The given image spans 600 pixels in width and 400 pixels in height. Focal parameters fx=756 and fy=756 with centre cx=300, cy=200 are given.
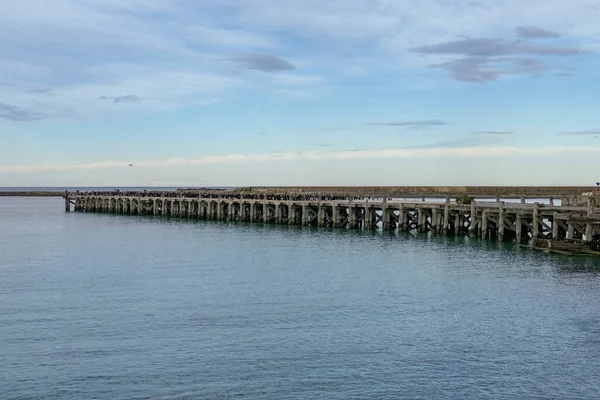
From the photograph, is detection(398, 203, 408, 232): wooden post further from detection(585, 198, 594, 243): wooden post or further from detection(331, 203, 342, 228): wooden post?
detection(585, 198, 594, 243): wooden post

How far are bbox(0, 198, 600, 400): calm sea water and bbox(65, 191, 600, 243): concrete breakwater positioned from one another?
4.14m

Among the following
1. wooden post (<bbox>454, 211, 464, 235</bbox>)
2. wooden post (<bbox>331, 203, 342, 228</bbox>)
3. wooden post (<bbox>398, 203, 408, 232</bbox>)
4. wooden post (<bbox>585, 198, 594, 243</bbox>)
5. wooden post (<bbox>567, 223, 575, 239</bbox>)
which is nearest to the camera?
wooden post (<bbox>585, 198, 594, 243</bbox>)

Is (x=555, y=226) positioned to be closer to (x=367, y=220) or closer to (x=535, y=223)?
(x=535, y=223)

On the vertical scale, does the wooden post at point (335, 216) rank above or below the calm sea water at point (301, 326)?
above

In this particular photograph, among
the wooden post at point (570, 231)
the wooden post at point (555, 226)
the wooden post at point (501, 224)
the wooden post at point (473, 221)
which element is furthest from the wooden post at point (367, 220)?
the wooden post at point (570, 231)

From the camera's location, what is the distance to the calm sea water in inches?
780

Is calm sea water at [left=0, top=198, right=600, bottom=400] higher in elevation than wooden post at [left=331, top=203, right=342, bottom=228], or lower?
lower

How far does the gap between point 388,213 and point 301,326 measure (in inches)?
1570

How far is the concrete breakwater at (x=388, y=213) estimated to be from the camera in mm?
48562

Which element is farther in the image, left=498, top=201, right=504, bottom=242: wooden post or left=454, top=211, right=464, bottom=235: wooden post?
left=454, top=211, right=464, bottom=235: wooden post

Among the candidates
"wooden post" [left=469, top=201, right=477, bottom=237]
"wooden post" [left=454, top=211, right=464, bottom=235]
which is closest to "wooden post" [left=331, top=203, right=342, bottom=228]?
"wooden post" [left=454, top=211, right=464, bottom=235]

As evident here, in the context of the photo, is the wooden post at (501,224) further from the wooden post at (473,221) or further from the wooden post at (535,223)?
the wooden post at (535,223)

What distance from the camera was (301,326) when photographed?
26.0 m

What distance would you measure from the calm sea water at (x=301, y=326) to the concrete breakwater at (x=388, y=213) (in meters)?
4.14
